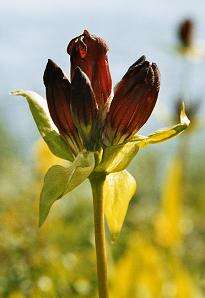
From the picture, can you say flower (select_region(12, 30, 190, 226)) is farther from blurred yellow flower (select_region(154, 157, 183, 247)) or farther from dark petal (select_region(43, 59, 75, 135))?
blurred yellow flower (select_region(154, 157, 183, 247))

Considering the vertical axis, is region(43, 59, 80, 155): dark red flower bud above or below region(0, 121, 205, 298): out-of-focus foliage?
above

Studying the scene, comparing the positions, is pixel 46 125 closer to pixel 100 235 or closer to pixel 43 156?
pixel 100 235

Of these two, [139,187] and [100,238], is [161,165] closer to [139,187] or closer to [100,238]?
[139,187]

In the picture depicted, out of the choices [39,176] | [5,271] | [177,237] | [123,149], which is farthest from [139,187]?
[123,149]

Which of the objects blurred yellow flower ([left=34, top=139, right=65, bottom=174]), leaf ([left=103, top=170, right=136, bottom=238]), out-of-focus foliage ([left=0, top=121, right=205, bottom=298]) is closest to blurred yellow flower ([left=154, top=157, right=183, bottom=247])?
out-of-focus foliage ([left=0, top=121, right=205, bottom=298])

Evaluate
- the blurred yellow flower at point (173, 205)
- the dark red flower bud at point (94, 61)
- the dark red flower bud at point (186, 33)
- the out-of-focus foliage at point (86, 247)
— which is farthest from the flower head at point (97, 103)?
the dark red flower bud at point (186, 33)

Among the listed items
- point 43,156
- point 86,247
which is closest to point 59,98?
point 86,247
